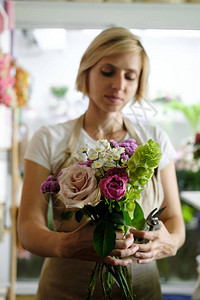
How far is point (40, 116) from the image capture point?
35.6 inches

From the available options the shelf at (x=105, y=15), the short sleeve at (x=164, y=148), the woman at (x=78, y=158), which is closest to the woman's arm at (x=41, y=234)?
the woman at (x=78, y=158)

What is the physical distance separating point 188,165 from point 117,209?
24.0 inches

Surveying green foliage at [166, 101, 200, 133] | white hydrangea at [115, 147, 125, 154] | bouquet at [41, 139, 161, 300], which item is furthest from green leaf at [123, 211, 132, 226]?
green foliage at [166, 101, 200, 133]

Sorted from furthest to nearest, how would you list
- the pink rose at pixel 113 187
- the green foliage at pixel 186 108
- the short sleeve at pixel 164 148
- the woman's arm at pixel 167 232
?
the green foliage at pixel 186 108 < the short sleeve at pixel 164 148 < the woman's arm at pixel 167 232 < the pink rose at pixel 113 187

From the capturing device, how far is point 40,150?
0.66 metres

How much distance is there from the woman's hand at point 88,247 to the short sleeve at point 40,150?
16cm

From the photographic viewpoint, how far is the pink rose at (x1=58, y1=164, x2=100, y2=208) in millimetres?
458

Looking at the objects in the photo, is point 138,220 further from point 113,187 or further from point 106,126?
point 106,126

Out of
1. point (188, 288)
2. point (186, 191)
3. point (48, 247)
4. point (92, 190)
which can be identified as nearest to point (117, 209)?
point (92, 190)

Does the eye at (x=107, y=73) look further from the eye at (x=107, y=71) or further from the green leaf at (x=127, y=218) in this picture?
the green leaf at (x=127, y=218)

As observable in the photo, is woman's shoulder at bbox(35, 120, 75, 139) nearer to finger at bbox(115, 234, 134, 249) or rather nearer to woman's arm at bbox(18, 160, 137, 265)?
woman's arm at bbox(18, 160, 137, 265)

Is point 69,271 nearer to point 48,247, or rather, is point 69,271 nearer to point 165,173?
point 48,247

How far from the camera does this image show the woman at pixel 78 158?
57 centimetres

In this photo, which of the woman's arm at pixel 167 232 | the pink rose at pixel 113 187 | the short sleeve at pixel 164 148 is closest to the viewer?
the pink rose at pixel 113 187
